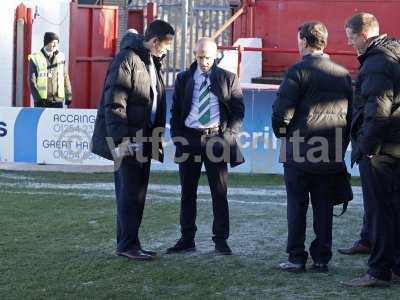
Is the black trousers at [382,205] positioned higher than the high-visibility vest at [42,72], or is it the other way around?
the high-visibility vest at [42,72]

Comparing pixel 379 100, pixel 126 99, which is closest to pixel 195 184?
pixel 126 99

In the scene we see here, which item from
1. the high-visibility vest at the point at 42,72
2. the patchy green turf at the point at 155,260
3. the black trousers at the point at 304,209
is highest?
the high-visibility vest at the point at 42,72

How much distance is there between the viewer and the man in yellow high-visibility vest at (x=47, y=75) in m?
14.5

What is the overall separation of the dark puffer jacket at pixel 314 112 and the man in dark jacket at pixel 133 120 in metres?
1.05

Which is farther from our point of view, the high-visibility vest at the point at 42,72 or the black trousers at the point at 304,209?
the high-visibility vest at the point at 42,72

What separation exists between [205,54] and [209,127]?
58 centimetres

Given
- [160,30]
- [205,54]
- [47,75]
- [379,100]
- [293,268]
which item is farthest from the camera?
[47,75]

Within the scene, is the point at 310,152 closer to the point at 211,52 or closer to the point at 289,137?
the point at 289,137

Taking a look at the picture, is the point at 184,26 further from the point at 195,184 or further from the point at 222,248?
the point at 222,248

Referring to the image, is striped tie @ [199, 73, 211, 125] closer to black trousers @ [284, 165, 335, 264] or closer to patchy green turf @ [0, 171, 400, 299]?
black trousers @ [284, 165, 335, 264]

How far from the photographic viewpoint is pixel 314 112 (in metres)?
6.81

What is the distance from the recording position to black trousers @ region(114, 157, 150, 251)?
7.30m

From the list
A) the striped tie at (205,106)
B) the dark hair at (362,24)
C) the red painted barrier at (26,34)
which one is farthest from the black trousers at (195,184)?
the red painted barrier at (26,34)

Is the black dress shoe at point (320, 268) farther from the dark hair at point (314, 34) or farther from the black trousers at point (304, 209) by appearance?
the dark hair at point (314, 34)
